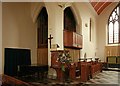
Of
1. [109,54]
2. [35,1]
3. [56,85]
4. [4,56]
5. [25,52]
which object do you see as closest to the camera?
[56,85]

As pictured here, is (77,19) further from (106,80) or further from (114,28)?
(106,80)

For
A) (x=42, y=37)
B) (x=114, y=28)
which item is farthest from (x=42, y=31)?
(x=114, y=28)

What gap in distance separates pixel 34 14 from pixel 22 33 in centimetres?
160

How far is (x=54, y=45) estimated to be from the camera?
9227mm

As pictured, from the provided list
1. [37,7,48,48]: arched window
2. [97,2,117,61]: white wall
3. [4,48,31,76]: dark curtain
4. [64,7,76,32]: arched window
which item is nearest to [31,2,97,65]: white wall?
[64,7,76,32]: arched window

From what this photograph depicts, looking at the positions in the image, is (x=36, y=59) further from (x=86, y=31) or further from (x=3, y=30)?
(x=86, y=31)

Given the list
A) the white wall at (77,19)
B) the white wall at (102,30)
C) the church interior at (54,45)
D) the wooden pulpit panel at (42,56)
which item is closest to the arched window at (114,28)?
the church interior at (54,45)

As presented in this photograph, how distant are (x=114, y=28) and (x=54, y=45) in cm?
880

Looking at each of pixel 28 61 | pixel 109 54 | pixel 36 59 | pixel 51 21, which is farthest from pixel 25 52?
pixel 109 54

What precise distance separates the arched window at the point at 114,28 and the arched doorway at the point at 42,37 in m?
6.89

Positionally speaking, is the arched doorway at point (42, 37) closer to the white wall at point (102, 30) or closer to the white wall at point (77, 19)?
the white wall at point (77, 19)

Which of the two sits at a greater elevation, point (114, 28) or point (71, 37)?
point (114, 28)

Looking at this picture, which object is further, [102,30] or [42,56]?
[102,30]

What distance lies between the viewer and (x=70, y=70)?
8.00 meters
